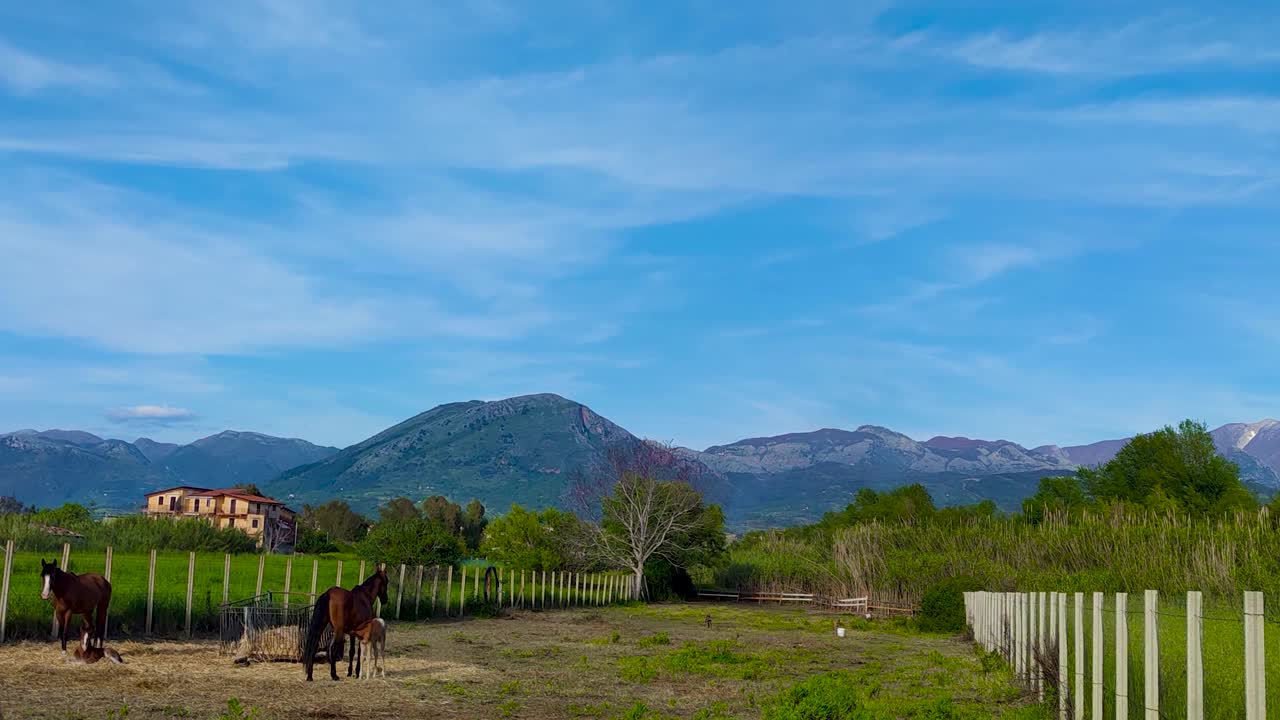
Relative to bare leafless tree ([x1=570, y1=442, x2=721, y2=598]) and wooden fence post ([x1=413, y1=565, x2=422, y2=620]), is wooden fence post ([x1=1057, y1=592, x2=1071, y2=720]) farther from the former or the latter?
bare leafless tree ([x1=570, y1=442, x2=721, y2=598])

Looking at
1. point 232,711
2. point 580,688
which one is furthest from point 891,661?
point 232,711

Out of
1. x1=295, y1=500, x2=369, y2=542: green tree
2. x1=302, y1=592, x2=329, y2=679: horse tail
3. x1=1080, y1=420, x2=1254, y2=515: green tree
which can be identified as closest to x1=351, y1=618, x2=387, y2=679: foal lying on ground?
x1=302, y1=592, x2=329, y2=679: horse tail

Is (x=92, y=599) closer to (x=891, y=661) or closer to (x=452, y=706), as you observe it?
(x=452, y=706)

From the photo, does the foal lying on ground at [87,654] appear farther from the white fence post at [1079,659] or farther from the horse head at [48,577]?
the white fence post at [1079,659]

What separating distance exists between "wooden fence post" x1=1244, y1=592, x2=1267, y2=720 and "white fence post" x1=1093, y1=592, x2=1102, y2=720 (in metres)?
3.61

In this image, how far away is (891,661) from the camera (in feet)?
76.6

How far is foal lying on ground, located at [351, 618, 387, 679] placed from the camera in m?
16.5

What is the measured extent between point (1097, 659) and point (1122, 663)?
3.57 ft

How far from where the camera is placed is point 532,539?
190 ft

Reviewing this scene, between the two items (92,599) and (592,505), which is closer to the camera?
(92,599)

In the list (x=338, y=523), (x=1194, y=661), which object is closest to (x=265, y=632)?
(x=1194, y=661)

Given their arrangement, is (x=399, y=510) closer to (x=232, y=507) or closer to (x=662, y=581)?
(x=232, y=507)

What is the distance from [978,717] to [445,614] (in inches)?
881

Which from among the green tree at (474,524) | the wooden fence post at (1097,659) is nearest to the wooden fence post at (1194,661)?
the wooden fence post at (1097,659)
